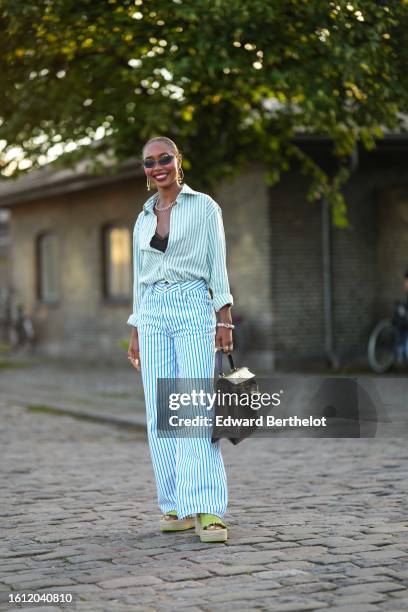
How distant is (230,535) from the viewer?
5.83m

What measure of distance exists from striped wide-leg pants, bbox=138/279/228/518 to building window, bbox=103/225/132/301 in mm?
16919

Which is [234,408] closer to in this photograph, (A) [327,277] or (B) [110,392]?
(B) [110,392]

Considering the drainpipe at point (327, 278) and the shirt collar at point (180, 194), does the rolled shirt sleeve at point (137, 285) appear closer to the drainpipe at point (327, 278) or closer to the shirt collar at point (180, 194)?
the shirt collar at point (180, 194)

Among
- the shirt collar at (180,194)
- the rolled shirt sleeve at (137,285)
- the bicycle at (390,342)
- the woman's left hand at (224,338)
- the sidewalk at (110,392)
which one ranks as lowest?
the sidewalk at (110,392)

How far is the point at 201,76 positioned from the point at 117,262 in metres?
11.8

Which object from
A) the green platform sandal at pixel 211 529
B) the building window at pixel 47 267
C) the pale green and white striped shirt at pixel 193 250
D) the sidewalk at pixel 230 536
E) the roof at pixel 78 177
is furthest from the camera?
the building window at pixel 47 267

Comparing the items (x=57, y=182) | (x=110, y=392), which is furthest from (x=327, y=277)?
(x=57, y=182)

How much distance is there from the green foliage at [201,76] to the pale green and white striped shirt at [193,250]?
3.61m

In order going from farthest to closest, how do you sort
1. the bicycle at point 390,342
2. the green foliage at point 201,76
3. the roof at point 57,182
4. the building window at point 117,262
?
the building window at point 117,262 < the roof at point 57,182 < the bicycle at point 390,342 < the green foliage at point 201,76

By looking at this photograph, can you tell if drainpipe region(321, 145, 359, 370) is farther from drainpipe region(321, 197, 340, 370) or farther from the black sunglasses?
the black sunglasses

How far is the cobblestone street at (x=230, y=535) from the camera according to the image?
182 inches

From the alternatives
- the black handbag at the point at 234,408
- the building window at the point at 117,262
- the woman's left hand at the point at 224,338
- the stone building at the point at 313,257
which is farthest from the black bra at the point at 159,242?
the building window at the point at 117,262

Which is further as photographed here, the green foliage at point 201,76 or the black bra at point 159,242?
the green foliage at point 201,76

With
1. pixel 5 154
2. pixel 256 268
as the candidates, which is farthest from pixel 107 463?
pixel 256 268
